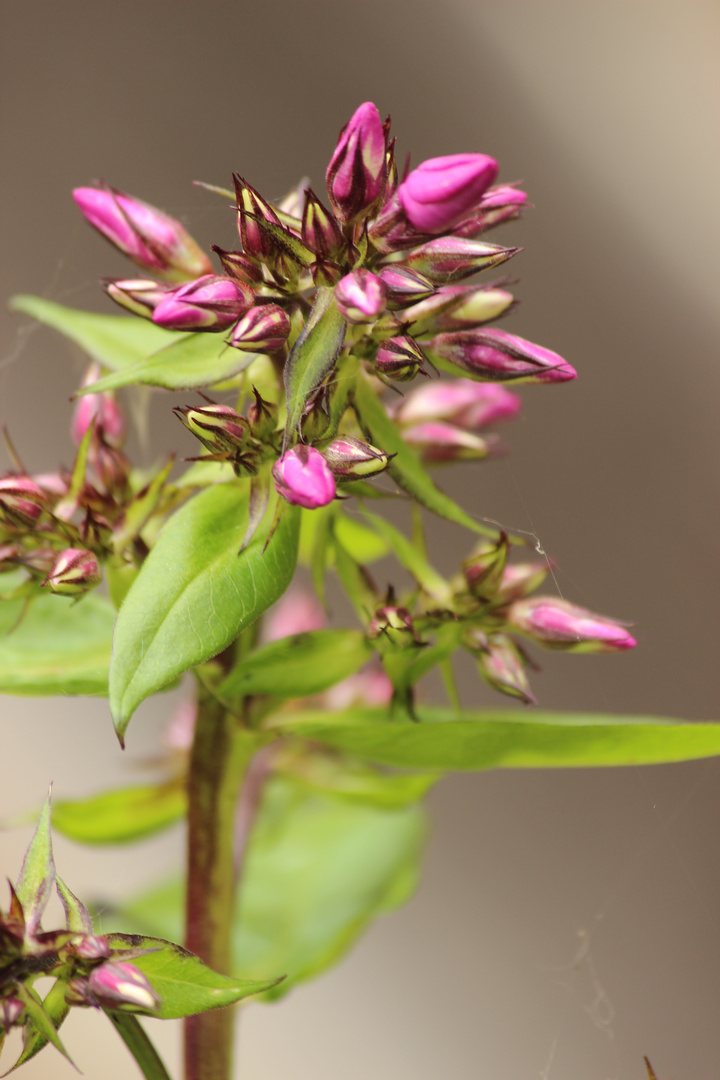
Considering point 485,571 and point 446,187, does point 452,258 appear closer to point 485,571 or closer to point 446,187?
point 446,187

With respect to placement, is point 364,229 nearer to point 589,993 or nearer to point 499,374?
point 499,374

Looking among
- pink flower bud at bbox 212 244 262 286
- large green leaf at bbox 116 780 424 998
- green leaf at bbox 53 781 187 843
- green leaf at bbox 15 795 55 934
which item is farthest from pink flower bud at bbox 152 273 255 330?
large green leaf at bbox 116 780 424 998

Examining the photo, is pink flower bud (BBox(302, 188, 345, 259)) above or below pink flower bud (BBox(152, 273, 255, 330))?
above

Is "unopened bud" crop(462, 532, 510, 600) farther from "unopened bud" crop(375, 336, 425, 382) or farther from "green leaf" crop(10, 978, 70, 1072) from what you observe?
"green leaf" crop(10, 978, 70, 1072)

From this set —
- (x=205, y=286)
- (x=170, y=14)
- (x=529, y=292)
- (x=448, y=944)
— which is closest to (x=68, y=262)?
(x=170, y=14)

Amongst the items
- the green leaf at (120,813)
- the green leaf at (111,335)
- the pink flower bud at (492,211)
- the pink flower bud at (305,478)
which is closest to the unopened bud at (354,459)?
the pink flower bud at (305,478)
